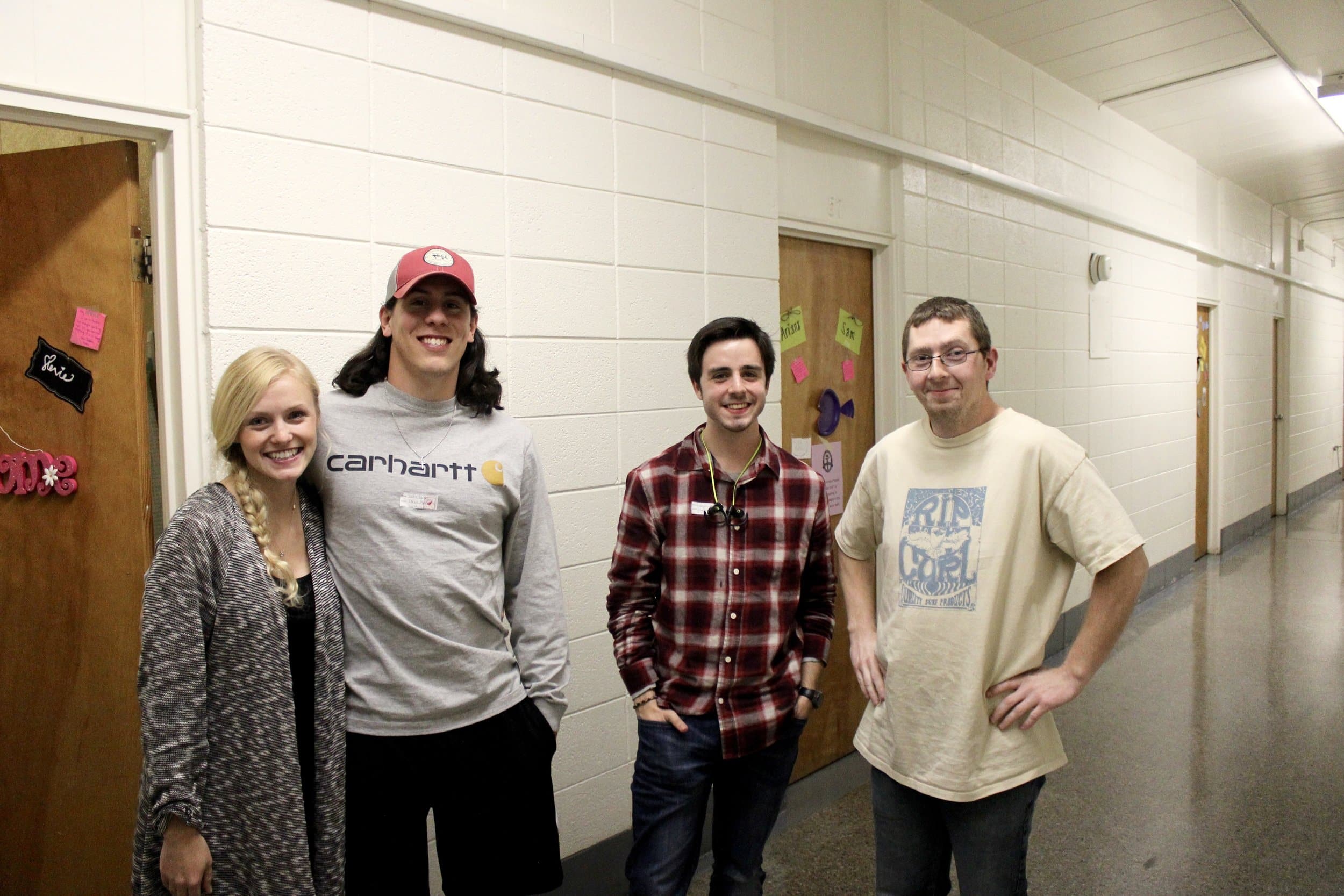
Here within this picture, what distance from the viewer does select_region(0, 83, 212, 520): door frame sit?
1639 millimetres

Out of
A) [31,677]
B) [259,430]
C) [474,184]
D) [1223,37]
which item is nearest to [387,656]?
[259,430]

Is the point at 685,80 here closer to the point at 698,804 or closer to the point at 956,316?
the point at 956,316

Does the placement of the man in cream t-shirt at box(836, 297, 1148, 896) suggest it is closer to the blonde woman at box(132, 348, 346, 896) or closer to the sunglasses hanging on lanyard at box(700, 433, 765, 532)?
the sunglasses hanging on lanyard at box(700, 433, 765, 532)

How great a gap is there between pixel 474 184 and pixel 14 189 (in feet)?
3.03

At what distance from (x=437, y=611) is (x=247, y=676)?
0.95ft

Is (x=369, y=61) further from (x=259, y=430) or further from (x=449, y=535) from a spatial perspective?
(x=449, y=535)

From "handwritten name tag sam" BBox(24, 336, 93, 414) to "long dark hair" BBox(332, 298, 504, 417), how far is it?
2.16ft

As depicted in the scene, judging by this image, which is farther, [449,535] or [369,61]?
[369,61]

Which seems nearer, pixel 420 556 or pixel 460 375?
pixel 420 556

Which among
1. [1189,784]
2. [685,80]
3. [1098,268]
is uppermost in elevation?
[685,80]

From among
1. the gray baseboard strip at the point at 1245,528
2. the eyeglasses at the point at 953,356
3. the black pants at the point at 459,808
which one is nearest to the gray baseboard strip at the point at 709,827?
the black pants at the point at 459,808

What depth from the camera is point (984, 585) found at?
148 centimetres

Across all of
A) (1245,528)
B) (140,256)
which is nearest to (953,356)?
(140,256)

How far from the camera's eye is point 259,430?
1282 mm
